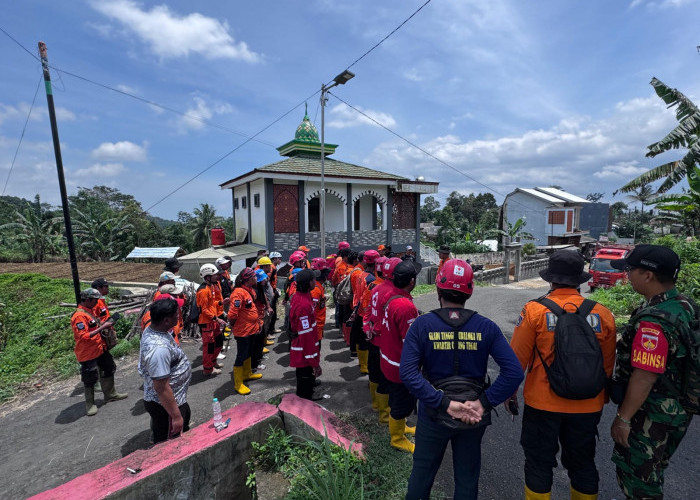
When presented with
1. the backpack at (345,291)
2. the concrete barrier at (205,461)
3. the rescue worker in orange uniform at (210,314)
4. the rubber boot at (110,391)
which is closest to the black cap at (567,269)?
the concrete barrier at (205,461)

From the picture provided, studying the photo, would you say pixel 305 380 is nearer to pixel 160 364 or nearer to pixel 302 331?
pixel 302 331

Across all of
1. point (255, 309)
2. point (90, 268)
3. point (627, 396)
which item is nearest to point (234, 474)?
point (255, 309)

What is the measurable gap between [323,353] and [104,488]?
4.17 m

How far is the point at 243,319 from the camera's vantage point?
4648 millimetres

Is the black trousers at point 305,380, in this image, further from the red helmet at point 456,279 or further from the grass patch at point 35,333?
the grass patch at point 35,333

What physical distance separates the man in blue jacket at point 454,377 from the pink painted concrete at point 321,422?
841 millimetres

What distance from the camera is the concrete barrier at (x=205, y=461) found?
230 centimetres

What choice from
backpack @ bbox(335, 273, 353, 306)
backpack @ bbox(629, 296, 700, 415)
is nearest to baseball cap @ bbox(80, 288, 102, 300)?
backpack @ bbox(335, 273, 353, 306)

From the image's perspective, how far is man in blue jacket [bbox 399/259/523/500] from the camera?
198cm

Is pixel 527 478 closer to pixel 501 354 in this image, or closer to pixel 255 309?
pixel 501 354

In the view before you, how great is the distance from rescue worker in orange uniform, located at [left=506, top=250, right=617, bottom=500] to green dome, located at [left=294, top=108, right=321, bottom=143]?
58.2ft

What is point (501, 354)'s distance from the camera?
204 cm

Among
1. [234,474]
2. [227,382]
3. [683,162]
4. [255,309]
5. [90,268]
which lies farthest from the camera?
[90,268]

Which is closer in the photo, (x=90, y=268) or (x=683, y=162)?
(x=683, y=162)
